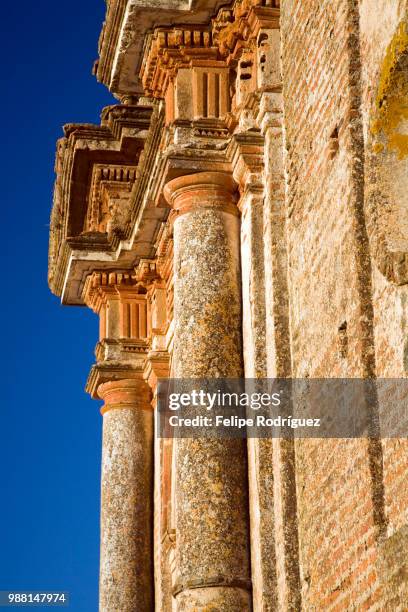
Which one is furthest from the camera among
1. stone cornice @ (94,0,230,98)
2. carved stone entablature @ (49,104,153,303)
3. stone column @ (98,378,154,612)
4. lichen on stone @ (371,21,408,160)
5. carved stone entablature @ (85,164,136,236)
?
carved stone entablature @ (85,164,136,236)

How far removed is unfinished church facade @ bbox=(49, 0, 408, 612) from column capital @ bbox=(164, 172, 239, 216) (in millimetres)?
16

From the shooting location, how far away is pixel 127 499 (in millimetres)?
14953

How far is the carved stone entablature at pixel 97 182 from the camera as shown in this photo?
50.9 feet

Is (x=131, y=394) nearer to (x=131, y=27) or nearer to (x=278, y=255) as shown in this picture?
(x=131, y=27)

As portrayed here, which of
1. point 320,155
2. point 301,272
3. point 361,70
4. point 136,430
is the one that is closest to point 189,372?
point 301,272

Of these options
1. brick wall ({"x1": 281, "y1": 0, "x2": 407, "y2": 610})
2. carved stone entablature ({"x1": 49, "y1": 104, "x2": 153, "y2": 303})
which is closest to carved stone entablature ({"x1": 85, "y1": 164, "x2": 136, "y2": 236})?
carved stone entablature ({"x1": 49, "y1": 104, "x2": 153, "y2": 303})

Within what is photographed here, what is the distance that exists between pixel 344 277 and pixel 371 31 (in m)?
1.55

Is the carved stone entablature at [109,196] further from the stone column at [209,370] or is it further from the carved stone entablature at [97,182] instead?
the stone column at [209,370]

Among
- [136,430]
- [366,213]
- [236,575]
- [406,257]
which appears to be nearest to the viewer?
[406,257]

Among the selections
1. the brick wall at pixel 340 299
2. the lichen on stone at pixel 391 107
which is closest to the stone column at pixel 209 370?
the brick wall at pixel 340 299

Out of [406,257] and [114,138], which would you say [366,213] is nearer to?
[406,257]

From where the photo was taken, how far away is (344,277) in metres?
8.38

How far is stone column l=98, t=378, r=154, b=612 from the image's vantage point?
14.6 metres

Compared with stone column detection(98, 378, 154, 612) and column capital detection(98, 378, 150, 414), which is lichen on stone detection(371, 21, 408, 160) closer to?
stone column detection(98, 378, 154, 612)
